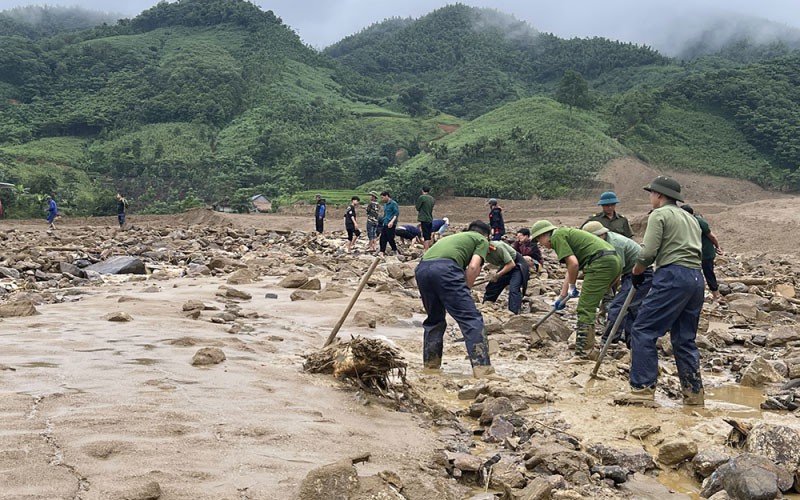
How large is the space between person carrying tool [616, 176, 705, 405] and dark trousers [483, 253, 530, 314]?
12.9 feet

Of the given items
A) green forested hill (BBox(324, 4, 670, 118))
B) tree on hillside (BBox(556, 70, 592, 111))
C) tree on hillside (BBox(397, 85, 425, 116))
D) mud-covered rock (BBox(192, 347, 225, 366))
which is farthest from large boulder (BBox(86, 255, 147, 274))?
green forested hill (BBox(324, 4, 670, 118))

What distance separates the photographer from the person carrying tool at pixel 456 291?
6199 millimetres

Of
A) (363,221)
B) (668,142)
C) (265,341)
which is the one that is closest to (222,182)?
(363,221)

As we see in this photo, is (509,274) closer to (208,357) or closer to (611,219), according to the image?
(611,219)

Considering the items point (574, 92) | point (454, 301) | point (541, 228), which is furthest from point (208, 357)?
point (574, 92)

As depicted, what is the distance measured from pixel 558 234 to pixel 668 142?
44.0 metres

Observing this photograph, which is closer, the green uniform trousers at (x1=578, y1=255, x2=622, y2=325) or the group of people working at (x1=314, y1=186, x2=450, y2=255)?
the green uniform trousers at (x1=578, y1=255, x2=622, y2=325)

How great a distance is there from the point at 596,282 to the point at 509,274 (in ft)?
8.23

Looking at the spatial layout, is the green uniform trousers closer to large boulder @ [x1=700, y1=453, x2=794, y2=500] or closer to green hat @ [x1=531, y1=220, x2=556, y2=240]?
green hat @ [x1=531, y1=220, x2=556, y2=240]

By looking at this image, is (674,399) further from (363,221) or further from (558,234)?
(363,221)

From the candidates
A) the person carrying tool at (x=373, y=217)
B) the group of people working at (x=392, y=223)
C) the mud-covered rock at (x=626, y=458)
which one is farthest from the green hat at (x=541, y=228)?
the person carrying tool at (x=373, y=217)

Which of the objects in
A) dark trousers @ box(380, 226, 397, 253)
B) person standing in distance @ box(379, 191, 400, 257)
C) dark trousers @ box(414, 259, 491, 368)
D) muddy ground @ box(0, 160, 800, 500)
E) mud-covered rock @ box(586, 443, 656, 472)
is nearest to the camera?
muddy ground @ box(0, 160, 800, 500)

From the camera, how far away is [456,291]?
625 centimetres

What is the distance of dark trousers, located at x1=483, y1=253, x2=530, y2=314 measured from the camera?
9562mm
